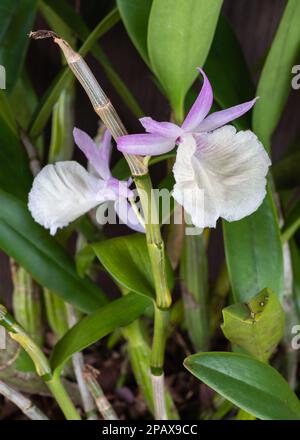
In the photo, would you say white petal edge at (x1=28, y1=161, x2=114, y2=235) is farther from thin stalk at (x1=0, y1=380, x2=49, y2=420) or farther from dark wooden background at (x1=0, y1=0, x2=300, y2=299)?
dark wooden background at (x1=0, y1=0, x2=300, y2=299)

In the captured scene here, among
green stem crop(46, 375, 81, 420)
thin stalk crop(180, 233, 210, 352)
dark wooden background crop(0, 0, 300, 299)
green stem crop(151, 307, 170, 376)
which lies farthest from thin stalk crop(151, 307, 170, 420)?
dark wooden background crop(0, 0, 300, 299)

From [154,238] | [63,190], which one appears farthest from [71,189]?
[154,238]

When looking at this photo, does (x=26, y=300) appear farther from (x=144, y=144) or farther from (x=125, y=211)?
(x=144, y=144)

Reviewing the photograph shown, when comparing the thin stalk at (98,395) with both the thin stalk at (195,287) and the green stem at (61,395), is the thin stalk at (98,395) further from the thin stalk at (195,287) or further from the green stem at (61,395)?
the thin stalk at (195,287)

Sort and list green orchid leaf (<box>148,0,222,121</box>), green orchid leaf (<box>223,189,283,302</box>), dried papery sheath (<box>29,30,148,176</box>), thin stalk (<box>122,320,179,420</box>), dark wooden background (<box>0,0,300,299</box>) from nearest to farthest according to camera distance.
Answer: dried papery sheath (<box>29,30,148,176</box>)
green orchid leaf (<box>148,0,222,121</box>)
green orchid leaf (<box>223,189,283,302</box>)
thin stalk (<box>122,320,179,420</box>)
dark wooden background (<box>0,0,300,299</box>)

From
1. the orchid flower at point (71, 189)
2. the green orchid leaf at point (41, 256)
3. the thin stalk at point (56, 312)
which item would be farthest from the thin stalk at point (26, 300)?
the orchid flower at point (71, 189)

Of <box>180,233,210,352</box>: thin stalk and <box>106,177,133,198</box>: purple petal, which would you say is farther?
<box>180,233,210,352</box>: thin stalk

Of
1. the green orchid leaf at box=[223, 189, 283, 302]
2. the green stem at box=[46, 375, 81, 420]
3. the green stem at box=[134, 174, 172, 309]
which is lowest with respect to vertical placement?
the green stem at box=[46, 375, 81, 420]
